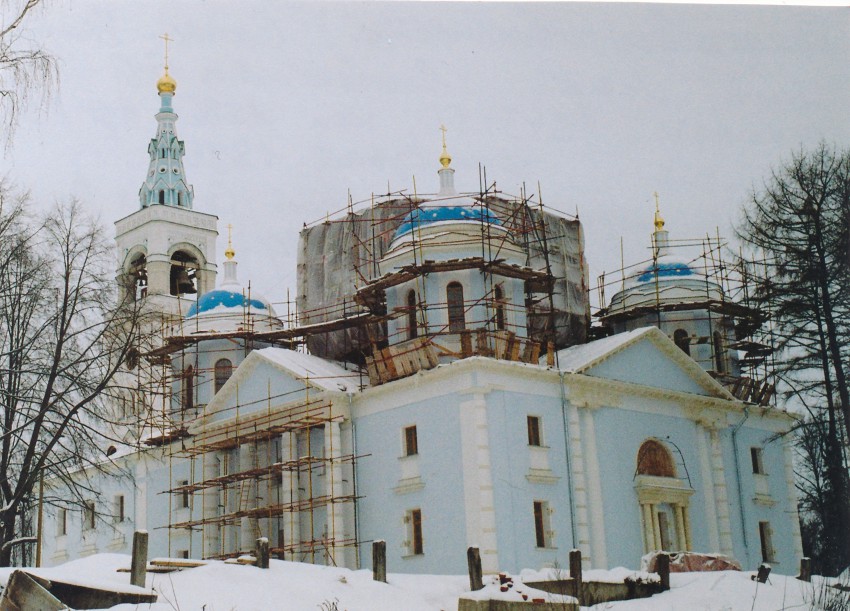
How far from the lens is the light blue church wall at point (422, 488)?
26.7 metres

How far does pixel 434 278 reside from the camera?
2938cm

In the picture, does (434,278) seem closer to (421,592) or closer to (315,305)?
(315,305)

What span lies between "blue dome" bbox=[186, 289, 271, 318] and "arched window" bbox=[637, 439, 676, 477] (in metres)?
12.3

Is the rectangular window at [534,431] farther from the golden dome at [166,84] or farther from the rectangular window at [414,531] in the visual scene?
the golden dome at [166,84]

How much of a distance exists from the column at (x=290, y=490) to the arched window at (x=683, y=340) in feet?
37.7

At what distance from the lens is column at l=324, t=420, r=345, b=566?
93.5ft

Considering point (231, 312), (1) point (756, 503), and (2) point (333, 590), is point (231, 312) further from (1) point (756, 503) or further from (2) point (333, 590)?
(2) point (333, 590)

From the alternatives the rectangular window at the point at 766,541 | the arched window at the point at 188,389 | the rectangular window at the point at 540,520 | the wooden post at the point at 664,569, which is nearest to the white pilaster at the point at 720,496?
the rectangular window at the point at 766,541

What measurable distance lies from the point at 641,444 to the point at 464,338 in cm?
563

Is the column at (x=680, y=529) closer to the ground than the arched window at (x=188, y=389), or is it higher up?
closer to the ground

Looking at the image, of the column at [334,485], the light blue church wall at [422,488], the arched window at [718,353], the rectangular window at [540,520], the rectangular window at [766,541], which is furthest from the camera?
the arched window at [718,353]

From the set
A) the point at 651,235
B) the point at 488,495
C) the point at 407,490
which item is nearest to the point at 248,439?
the point at 407,490

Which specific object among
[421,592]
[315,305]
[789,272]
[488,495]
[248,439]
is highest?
[315,305]

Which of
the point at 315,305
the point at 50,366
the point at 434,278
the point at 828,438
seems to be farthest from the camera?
the point at 315,305
